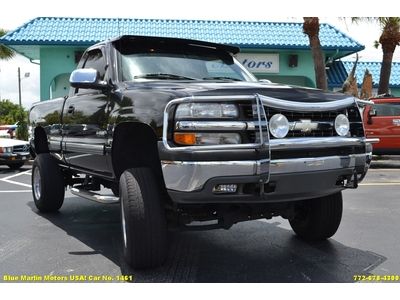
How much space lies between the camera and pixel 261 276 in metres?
3.87

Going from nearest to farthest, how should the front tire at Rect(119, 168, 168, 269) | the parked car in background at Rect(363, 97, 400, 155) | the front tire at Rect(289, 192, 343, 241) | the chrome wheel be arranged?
the front tire at Rect(119, 168, 168, 269) < the front tire at Rect(289, 192, 343, 241) < the chrome wheel < the parked car in background at Rect(363, 97, 400, 155)

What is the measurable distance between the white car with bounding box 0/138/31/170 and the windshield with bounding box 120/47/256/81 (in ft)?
32.5

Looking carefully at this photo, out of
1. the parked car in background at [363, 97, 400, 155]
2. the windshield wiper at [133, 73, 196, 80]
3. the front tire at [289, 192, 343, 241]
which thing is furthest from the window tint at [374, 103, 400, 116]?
the windshield wiper at [133, 73, 196, 80]

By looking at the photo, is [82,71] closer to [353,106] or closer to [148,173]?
[148,173]

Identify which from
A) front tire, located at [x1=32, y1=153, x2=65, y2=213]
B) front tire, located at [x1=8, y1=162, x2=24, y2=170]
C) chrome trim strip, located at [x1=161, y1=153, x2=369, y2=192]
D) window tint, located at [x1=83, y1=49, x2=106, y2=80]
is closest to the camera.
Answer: chrome trim strip, located at [x1=161, y1=153, x2=369, y2=192]

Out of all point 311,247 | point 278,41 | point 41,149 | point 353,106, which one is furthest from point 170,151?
point 278,41

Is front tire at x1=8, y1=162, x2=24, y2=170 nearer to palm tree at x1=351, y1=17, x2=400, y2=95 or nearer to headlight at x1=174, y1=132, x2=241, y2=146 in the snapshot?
headlight at x1=174, y1=132, x2=241, y2=146

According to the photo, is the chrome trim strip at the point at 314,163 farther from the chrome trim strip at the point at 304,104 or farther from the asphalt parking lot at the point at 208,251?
the asphalt parking lot at the point at 208,251

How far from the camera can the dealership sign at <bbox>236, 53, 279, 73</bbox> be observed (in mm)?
18203

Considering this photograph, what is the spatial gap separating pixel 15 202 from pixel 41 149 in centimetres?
135

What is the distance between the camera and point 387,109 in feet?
43.5

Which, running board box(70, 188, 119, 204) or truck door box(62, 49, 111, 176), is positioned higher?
Result: truck door box(62, 49, 111, 176)

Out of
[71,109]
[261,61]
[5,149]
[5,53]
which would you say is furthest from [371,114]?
[5,53]

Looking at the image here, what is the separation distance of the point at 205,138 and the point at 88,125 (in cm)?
190
